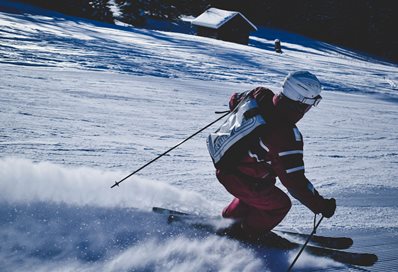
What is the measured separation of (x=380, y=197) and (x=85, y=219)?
3611 millimetres

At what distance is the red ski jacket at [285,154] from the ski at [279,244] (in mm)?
709

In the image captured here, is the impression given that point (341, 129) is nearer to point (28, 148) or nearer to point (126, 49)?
point (28, 148)

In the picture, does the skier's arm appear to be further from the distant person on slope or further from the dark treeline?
the dark treeline

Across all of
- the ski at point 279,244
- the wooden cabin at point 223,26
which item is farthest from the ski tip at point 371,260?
the wooden cabin at point 223,26

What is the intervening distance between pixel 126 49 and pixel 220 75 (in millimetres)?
3474

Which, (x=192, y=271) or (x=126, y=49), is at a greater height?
(x=126, y=49)

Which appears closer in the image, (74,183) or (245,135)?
(245,135)

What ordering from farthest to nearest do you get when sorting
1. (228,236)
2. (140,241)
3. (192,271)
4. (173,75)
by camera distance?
(173,75), (228,236), (140,241), (192,271)

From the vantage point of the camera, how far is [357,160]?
6172 millimetres

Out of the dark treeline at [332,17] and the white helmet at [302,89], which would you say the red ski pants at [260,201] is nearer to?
the white helmet at [302,89]

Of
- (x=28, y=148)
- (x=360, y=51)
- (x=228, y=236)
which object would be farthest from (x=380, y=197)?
(x=360, y=51)

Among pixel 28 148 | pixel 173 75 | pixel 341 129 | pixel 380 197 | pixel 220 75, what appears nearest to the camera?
pixel 28 148

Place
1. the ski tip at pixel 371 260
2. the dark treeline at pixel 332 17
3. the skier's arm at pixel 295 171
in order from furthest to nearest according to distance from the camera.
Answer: the dark treeline at pixel 332 17, the ski tip at pixel 371 260, the skier's arm at pixel 295 171

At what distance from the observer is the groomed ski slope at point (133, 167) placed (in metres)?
2.99
